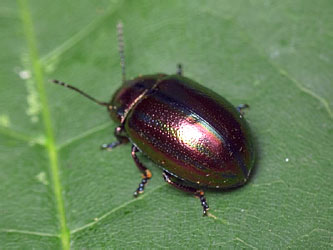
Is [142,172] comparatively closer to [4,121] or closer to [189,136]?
[189,136]

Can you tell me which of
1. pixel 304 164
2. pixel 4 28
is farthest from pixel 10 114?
pixel 304 164

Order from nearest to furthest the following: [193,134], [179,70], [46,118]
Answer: [193,134] → [46,118] → [179,70]

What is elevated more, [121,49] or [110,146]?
[121,49]

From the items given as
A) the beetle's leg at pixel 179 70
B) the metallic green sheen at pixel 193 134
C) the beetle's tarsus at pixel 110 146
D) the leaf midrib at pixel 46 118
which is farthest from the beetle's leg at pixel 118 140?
the beetle's leg at pixel 179 70

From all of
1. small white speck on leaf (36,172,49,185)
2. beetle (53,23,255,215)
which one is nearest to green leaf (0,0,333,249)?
small white speck on leaf (36,172,49,185)

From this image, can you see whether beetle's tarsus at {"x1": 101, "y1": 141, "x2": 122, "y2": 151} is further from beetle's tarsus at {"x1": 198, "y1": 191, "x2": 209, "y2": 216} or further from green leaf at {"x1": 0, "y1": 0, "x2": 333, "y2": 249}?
beetle's tarsus at {"x1": 198, "y1": 191, "x2": 209, "y2": 216}

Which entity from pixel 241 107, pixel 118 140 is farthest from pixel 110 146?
pixel 241 107

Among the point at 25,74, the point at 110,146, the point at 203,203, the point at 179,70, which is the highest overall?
the point at 25,74
